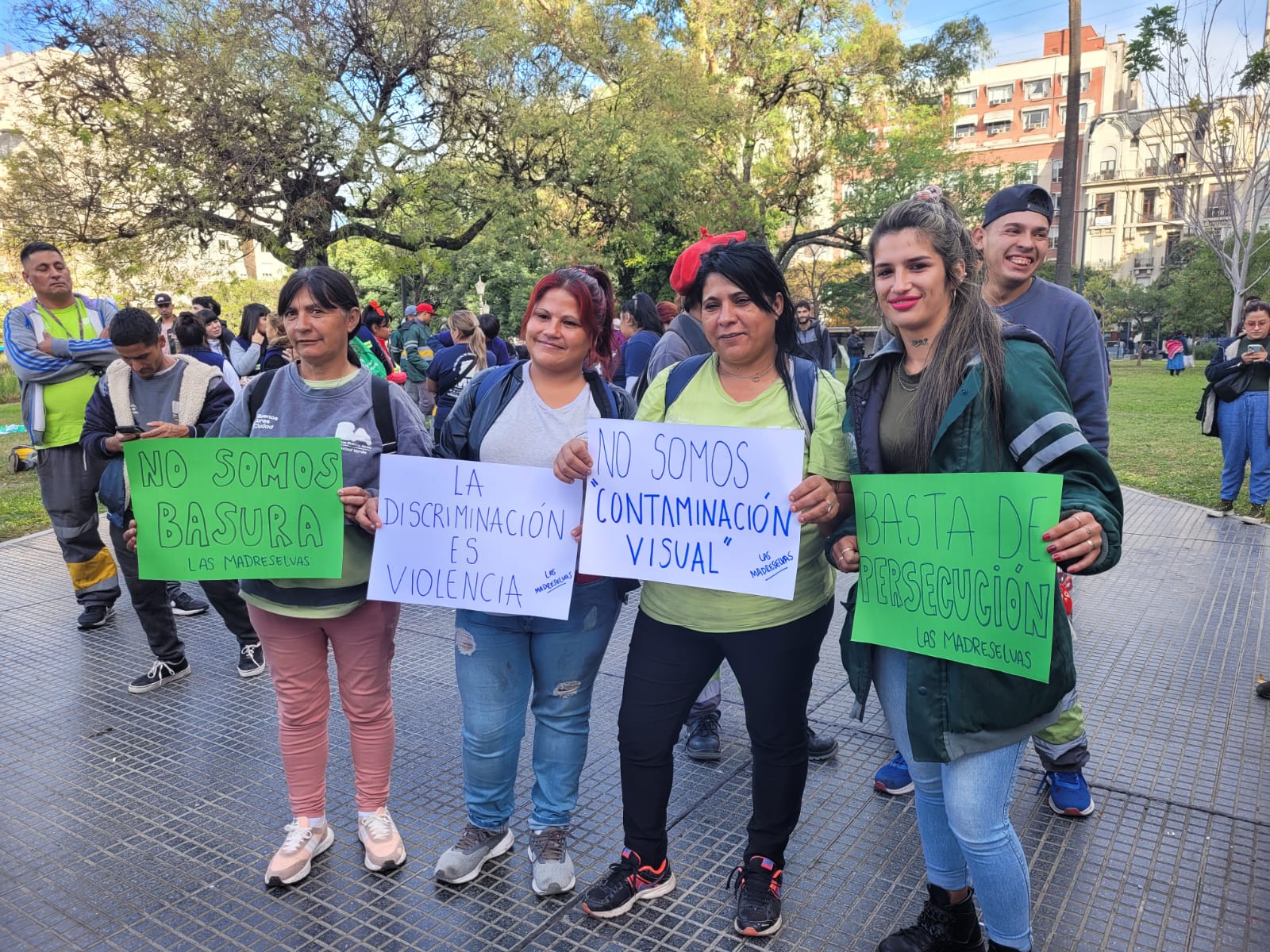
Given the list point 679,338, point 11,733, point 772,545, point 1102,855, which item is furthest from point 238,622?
point 1102,855

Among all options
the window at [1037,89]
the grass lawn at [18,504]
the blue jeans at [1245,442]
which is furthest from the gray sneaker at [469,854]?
the window at [1037,89]

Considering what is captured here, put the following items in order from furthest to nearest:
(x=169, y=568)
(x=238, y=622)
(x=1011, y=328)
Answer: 1. (x=238, y=622)
2. (x=169, y=568)
3. (x=1011, y=328)

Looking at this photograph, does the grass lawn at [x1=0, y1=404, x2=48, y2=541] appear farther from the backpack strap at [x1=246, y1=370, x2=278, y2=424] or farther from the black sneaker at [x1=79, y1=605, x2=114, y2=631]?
the backpack strap at [x1=246, y1=370, x2=278, y2=424]

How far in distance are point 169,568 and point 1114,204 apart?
75649 mm

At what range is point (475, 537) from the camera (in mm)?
2754

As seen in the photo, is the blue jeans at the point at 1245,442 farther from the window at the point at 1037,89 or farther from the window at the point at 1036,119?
the window at the point at 1037,89

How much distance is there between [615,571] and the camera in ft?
8.41

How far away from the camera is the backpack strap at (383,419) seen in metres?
2.89

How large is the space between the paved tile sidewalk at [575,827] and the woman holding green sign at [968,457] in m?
0.71

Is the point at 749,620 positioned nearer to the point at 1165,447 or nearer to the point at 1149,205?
the point at 1165,447

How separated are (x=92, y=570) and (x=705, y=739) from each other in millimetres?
4152

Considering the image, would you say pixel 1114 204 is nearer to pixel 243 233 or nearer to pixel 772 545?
pixel 243 233

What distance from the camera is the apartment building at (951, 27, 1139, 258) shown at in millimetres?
65688

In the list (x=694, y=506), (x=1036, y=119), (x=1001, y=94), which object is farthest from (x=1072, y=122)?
(x=1001, y=94)
